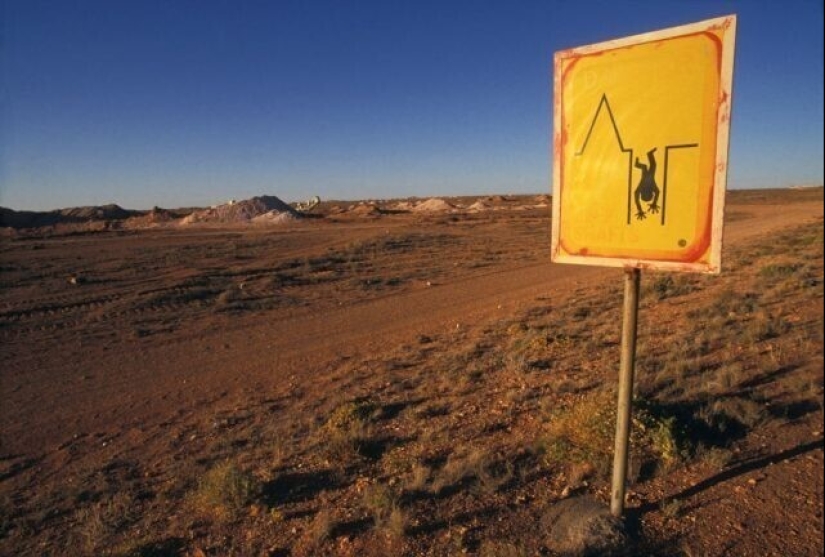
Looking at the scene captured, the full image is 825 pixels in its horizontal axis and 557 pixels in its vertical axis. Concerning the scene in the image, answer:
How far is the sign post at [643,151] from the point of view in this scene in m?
3.13

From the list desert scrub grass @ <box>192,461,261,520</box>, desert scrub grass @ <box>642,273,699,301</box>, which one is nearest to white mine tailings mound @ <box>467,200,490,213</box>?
desert scrub grass @ <box>642,273,699,301</box>

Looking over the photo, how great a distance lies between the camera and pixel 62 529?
5020 mm

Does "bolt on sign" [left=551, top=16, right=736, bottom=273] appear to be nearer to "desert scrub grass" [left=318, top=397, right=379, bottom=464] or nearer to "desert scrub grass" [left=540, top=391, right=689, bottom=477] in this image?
"desert scrub grass" [left=540, top=391, right=689, bottom=477]

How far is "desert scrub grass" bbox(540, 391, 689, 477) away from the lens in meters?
5.26

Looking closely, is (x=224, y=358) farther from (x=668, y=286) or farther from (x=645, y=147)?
Answer: (x=668, y=286)

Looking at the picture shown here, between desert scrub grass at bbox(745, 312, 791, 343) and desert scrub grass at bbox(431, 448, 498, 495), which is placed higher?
desert scrub grass at bbox(431, 448, 498, 495)

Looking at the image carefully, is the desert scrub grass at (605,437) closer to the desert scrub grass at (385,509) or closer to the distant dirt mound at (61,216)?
the desert scrub grass at (385,509)

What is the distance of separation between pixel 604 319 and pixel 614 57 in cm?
883

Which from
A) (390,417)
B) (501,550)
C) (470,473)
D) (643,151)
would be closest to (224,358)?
(390,417)

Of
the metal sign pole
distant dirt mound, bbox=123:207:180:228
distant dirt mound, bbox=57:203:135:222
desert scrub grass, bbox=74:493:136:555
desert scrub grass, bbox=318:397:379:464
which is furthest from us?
distant dirt mound, bbox=57:203:135:222

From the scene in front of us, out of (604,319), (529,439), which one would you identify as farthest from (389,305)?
(529,439)

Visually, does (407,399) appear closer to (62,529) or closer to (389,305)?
(62,529)

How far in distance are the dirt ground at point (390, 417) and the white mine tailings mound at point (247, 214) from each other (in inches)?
1464

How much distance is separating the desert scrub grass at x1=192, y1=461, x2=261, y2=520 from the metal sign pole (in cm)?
303
